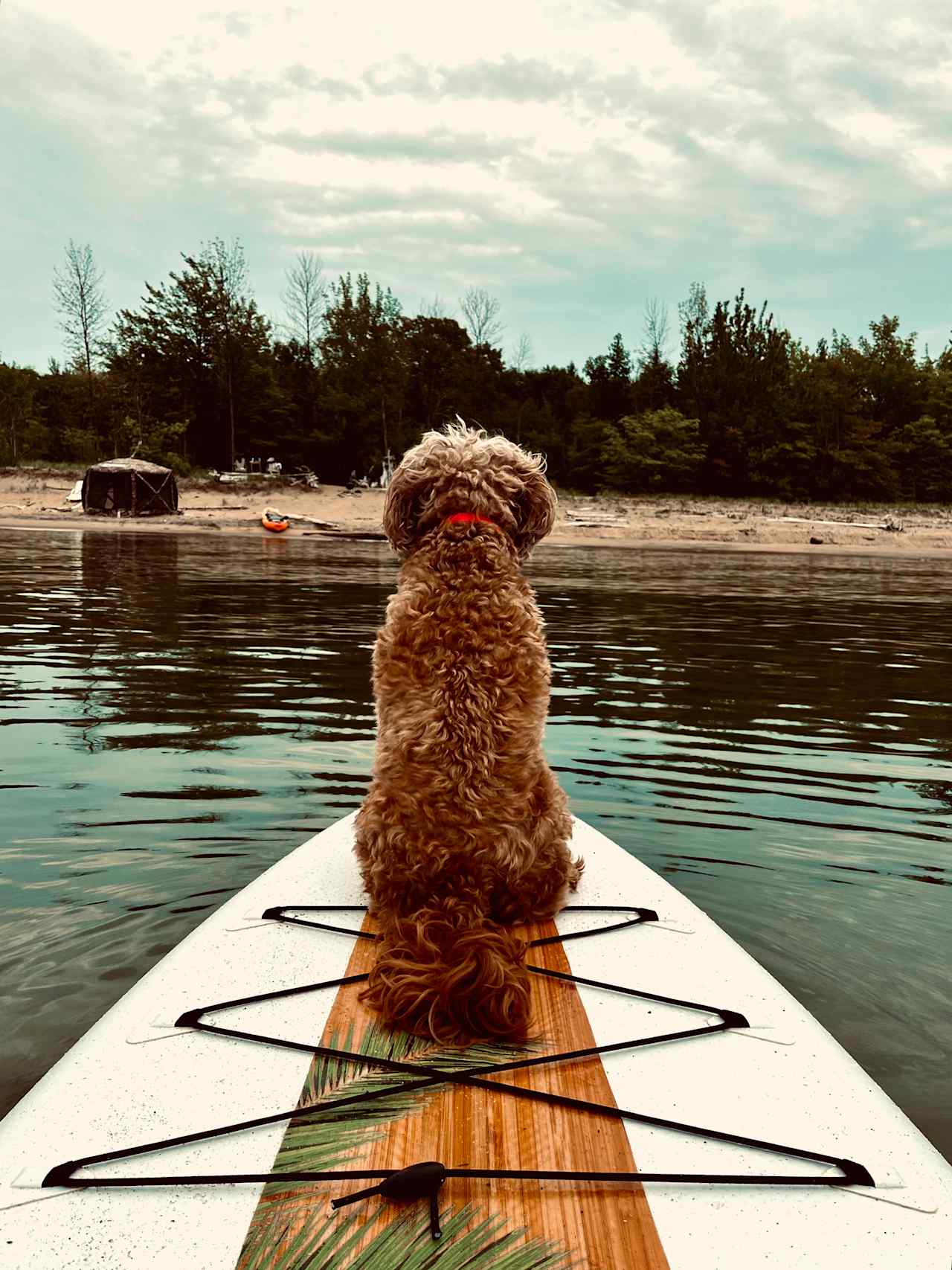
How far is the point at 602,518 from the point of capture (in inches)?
1663

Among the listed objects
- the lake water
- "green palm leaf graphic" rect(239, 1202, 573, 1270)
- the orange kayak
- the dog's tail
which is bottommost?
the lake water

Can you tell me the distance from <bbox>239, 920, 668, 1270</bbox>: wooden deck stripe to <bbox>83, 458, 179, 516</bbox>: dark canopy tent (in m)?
43.7

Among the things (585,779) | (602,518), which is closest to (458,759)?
(585,779)

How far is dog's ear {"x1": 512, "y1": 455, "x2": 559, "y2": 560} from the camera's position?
3.65 metres

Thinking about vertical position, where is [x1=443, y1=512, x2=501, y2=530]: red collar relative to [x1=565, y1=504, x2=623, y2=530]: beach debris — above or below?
below

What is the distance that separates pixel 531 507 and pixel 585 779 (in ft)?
12.6

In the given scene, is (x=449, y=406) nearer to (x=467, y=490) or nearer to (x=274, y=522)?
(x=274, y=522)

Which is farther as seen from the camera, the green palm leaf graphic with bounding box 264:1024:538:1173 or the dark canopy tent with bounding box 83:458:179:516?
the dark canopy tent with bounding box 83:458:179:516

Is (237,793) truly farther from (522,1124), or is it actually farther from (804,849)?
(522,1124)

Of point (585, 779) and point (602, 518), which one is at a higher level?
point (602, 518)

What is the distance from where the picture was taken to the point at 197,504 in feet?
154

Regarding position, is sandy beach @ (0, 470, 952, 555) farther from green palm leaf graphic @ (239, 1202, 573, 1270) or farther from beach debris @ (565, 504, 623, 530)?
green palm leaf graphic @ (239, 1202, 573, 1270)

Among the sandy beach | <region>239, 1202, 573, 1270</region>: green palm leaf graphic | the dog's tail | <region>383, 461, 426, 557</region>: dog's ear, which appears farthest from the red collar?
the sandy beach

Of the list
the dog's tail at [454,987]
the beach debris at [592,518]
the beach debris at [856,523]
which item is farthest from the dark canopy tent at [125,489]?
the dog's tail at [454,987]
